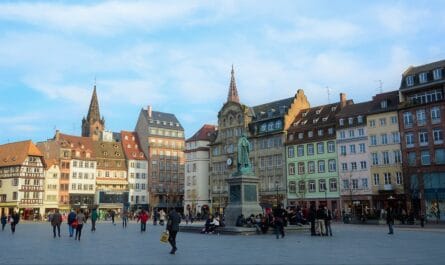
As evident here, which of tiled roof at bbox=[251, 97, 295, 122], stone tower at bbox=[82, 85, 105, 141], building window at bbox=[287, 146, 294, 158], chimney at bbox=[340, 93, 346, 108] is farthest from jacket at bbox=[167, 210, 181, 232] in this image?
stone tower at bbox=[82, 85, 105, 141]

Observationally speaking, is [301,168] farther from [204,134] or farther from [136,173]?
[136,173]

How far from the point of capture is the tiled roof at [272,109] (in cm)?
8094

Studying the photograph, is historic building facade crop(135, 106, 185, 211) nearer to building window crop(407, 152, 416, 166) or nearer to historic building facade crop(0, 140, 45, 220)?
historic building facade crop(0, 140, 45, 220)

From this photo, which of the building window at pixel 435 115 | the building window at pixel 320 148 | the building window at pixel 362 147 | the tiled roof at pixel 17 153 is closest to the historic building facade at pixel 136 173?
the tiled roof at pixel 17 153

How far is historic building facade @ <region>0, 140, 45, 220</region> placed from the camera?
8756cm

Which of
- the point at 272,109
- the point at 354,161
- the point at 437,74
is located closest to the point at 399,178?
the point at 354,161

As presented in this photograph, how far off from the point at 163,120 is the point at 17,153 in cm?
3604

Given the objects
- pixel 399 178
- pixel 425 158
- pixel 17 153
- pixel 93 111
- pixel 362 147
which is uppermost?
pixel 93 111

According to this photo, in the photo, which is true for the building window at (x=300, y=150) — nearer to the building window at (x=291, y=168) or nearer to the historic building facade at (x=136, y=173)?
the building window at (x=291, y=168)

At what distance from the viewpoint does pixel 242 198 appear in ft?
103

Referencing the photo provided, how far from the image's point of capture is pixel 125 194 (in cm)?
10294

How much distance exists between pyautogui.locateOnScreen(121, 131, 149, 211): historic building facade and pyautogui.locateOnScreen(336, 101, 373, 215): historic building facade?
170 ft

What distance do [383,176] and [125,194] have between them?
5790 centimetres

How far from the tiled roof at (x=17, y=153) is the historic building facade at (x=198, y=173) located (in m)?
29.3
